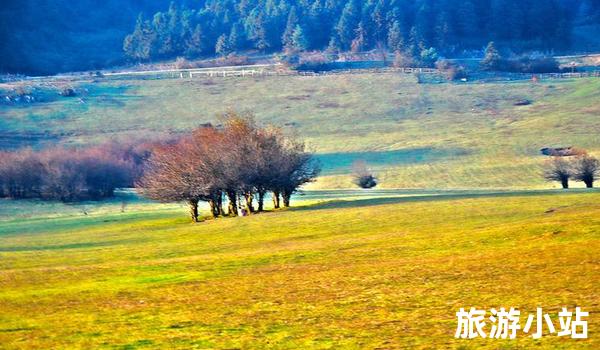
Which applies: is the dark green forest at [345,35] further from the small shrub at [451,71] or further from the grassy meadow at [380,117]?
the grassy meadow at [380,117]

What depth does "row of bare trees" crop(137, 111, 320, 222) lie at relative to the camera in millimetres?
52469

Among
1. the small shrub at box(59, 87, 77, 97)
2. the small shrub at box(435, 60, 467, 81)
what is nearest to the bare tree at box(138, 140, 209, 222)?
the small shrub at box(59, 87, 77, 97)

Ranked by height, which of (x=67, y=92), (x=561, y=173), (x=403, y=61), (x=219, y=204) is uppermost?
(x=403, y=61)

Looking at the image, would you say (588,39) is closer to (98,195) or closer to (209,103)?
(209,103)

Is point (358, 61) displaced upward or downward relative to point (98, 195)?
upward

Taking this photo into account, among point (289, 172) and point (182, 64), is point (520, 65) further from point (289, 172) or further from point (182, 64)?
point (289, 172)

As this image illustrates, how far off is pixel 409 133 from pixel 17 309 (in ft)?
278

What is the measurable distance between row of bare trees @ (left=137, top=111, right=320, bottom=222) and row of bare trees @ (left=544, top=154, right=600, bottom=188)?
2027cm

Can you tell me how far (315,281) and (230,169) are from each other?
29.7 metres

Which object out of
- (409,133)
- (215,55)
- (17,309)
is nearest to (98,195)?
(409,133)

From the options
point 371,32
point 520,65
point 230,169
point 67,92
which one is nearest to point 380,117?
point 520,65

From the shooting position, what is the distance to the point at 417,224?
36.5 meters

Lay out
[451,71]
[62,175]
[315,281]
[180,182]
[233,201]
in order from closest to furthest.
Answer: [315,281], [180,182], [233,201], [62,175], [451,71]

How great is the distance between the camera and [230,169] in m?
52.3
